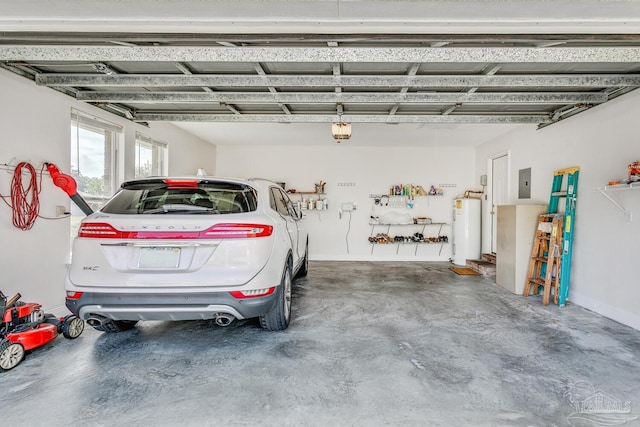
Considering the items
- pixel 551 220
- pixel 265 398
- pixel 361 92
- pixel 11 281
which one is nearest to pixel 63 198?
pixel 11 281

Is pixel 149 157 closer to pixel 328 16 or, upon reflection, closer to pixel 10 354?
pixel 10 354

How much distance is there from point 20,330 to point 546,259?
18.5 feet

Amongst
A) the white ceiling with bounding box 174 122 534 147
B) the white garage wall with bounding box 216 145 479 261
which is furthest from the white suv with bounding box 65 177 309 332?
the white garage wall with bounding box 216 145 479 261

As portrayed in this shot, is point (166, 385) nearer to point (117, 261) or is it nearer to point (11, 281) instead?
point (117, 261)

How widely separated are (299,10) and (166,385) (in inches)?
99.5

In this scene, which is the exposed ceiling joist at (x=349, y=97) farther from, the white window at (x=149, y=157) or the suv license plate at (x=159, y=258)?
the suv license plate at (x=159, y=258)

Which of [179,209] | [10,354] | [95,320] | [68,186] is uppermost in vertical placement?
[68,186]

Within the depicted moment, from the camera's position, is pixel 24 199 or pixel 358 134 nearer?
pixel 24 199

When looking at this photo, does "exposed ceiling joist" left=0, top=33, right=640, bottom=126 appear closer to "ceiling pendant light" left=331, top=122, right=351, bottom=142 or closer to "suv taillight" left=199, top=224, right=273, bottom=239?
"ceiling pendant light" left=331, top=122, right=351, bottom=142

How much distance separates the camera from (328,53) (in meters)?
2.50

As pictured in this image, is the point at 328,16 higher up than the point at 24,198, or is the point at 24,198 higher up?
the point at 328,16

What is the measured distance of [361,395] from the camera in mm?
2012

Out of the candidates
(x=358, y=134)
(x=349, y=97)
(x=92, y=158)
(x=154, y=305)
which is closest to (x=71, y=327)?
(x=154, y=305)

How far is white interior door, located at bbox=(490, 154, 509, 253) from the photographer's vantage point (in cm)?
611
